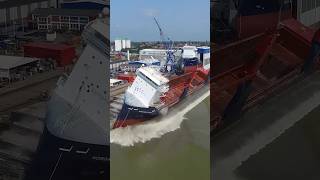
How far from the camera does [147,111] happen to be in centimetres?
326

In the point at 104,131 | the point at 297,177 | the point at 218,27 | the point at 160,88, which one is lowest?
the point at 297,177

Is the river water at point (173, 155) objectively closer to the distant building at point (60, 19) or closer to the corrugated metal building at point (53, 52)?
the corrugated metal building at point (53, 52)

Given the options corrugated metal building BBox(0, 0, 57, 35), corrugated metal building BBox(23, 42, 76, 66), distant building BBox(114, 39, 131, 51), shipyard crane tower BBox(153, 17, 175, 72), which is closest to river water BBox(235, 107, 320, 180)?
shipyard crane tower BBox(153, 17, 175, 72)

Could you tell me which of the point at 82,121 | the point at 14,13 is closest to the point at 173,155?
the point at 82,121

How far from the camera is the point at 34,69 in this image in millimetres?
3303

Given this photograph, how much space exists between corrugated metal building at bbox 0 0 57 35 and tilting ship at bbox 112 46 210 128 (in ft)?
2.43

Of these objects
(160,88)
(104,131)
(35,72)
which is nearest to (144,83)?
(160,88)

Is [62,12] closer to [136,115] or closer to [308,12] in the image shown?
[136,115]

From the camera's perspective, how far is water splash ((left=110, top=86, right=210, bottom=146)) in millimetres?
3250

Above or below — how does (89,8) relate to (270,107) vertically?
above

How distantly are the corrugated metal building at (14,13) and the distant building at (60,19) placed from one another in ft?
0.14

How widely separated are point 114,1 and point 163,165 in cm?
98

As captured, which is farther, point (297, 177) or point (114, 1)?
point (297, 177)

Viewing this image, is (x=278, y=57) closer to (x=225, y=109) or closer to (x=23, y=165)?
(x=225, y=109)
